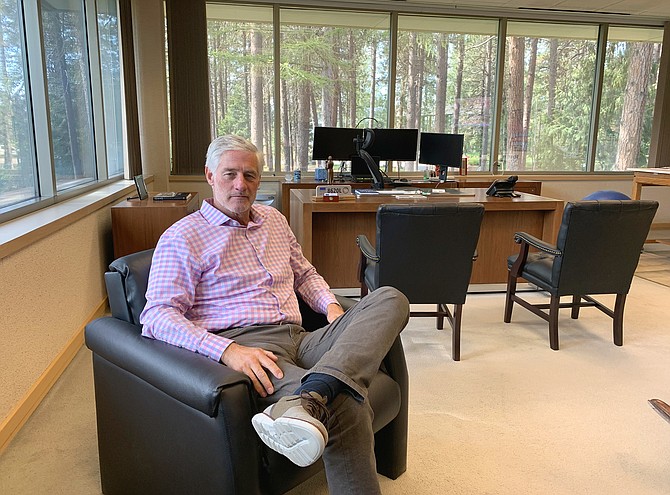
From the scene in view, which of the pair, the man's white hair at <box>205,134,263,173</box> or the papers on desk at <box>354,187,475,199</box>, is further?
the papers on desk at <box>354,187,475,199</box>

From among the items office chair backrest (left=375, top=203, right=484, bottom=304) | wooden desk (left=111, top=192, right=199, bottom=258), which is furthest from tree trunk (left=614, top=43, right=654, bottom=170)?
wooden desk (left=111, top=192, right=199, bottom=258)

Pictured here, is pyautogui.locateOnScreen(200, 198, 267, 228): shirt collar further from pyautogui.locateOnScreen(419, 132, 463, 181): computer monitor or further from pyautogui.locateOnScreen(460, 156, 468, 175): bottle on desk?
pyautogui.locateOnScreen(460, 156, 468, 175): bottle on desk

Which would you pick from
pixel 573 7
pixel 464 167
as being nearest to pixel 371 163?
pixel 464 167

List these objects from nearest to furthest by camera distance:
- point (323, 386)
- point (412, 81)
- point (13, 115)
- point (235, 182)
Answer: point (323, 386)
point (235, 182)
point (13, 115)
point (412, 81)

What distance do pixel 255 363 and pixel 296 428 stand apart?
0.29 metres

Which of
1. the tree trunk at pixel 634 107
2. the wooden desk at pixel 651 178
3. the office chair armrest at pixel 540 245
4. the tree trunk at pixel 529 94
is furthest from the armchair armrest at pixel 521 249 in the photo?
the tree trunk at pixel 634 107

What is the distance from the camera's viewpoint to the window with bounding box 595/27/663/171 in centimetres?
638

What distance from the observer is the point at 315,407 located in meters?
1.17

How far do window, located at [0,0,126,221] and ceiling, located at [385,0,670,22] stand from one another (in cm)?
325

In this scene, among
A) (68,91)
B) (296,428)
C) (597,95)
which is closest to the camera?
(296,428)

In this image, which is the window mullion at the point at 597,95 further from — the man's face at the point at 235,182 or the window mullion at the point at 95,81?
the man's face at the point at 235,182

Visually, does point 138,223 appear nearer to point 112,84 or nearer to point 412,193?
point 112,84

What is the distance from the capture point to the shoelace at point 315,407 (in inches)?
45.4

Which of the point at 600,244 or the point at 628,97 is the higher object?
the point at 628,97
